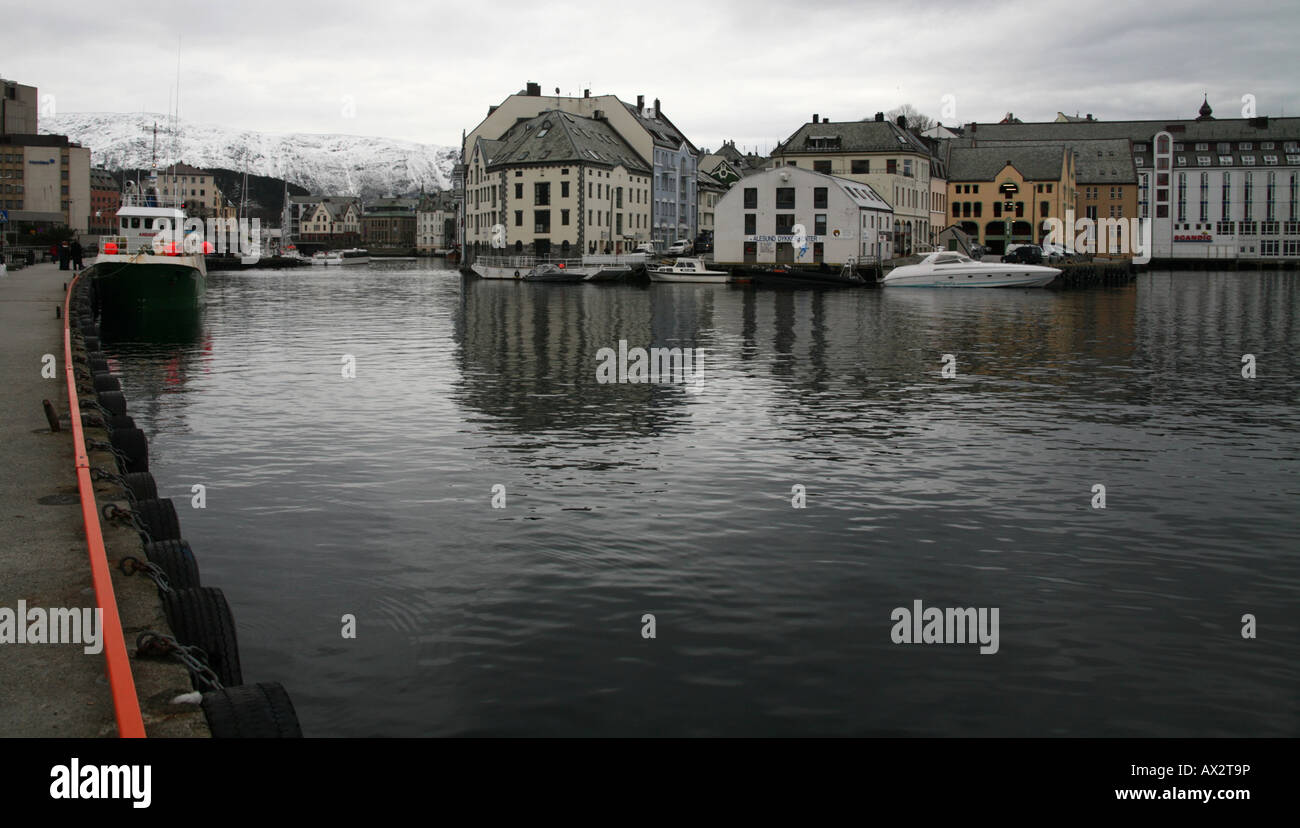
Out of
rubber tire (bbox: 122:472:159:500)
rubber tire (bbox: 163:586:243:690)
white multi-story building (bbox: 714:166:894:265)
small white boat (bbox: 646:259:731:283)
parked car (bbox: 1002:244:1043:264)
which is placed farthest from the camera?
parked car (bbox: 1002:244:1043:264)

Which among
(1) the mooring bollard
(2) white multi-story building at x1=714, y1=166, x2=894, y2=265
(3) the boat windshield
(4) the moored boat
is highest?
(2) white multi-story building at x1=714, y1=166, x2=894, y2=265

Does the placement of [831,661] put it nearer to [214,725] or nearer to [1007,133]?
[214,725]

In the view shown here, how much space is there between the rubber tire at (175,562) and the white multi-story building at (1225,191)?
530 feet

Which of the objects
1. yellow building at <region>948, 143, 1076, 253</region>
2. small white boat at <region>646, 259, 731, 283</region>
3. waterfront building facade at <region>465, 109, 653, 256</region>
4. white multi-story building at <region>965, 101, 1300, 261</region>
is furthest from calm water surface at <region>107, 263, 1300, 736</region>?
white multi-story building at <region>965, 101, 1300, 261</region>

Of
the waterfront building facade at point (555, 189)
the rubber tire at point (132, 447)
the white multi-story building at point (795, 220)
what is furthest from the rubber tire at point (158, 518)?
the waterfront building facade at point (555, 189)

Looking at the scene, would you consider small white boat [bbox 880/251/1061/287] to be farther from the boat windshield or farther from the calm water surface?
the calm water surface

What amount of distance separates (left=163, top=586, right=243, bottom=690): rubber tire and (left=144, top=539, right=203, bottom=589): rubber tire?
0.91 m

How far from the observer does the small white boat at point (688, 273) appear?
294ft

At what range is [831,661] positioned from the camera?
10.1 m

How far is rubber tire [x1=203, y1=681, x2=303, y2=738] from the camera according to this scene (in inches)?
266

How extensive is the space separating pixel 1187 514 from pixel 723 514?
5.98 m

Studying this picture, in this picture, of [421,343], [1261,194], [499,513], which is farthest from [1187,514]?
Answer: [1261,194]

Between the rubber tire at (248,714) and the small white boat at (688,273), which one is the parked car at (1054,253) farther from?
the rubber tire at (248,714)

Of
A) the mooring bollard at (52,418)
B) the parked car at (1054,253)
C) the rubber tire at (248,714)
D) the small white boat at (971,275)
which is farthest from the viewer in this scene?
the parked car at (1054,253)
